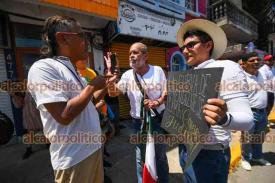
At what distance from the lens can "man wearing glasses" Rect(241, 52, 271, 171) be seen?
435 cm

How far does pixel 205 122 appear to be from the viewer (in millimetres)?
1284

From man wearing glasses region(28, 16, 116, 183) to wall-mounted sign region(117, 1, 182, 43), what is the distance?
6080 millimetres

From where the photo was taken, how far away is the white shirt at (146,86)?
127 inches

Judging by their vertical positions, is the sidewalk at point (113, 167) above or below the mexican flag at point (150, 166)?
below

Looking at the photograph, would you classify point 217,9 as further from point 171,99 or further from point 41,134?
point 171,99

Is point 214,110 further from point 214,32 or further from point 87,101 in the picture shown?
point 87,101

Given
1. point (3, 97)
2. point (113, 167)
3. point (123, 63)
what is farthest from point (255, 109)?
point (3, 97)

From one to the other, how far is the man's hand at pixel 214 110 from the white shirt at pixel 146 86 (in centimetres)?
189

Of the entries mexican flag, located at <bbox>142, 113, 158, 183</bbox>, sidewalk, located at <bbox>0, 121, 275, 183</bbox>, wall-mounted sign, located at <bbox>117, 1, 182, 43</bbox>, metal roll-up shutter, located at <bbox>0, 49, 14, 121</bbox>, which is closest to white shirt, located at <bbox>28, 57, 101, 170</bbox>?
mexican flag, located at <bbox>142, 113, 158, 183</bbox>

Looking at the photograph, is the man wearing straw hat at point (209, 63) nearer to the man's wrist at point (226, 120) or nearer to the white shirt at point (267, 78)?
the man's wrist at point (226, 120)

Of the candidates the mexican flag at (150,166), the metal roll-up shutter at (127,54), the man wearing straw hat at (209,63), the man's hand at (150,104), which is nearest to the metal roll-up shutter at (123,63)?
the metal roll-up shutter at (127,54)

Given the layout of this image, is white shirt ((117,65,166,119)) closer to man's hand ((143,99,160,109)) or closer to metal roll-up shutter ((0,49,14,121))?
man's hand ((143,99,160,109))

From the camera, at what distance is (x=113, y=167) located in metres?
4.48

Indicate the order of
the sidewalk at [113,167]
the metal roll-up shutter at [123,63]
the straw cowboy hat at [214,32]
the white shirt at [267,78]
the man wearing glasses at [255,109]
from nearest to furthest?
the straw cowboy hat at [214,32]
the sidewalk at [113,167]
the man wearing glasses at [255,109]
the white shirt at [267,78]
the metal roll-up shutter at [123,63]
